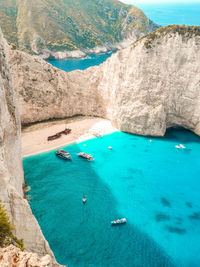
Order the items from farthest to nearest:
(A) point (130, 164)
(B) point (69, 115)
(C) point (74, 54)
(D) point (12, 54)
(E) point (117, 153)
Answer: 1. (C) point (74, 54)
2. (B) point (69, 115)
3. (D) point (12, 54)
4. (E) point (117, 153)
5. (A) point (130, 164)

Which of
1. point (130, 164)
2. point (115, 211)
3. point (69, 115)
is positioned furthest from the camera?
point (69, 115)

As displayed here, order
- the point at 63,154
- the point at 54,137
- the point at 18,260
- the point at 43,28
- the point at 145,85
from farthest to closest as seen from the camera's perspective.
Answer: the point at 43,28 < the point at 145,85 < the point at 54,137 < the point at 63,154 < the point at 18,260

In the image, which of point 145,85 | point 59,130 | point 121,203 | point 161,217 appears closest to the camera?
point 161,217

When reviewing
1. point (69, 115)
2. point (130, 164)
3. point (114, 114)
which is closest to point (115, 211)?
point (130, 164)

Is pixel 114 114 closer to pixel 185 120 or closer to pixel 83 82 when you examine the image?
pixel 83 82

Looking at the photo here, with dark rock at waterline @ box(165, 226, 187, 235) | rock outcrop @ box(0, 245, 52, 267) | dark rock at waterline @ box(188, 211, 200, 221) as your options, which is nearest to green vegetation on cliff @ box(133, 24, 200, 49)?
dark rock at waterline @ box(188, 211, 200, 221)

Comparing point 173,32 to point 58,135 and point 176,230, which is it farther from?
point 176,230

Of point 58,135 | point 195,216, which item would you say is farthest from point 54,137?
point 195,216
